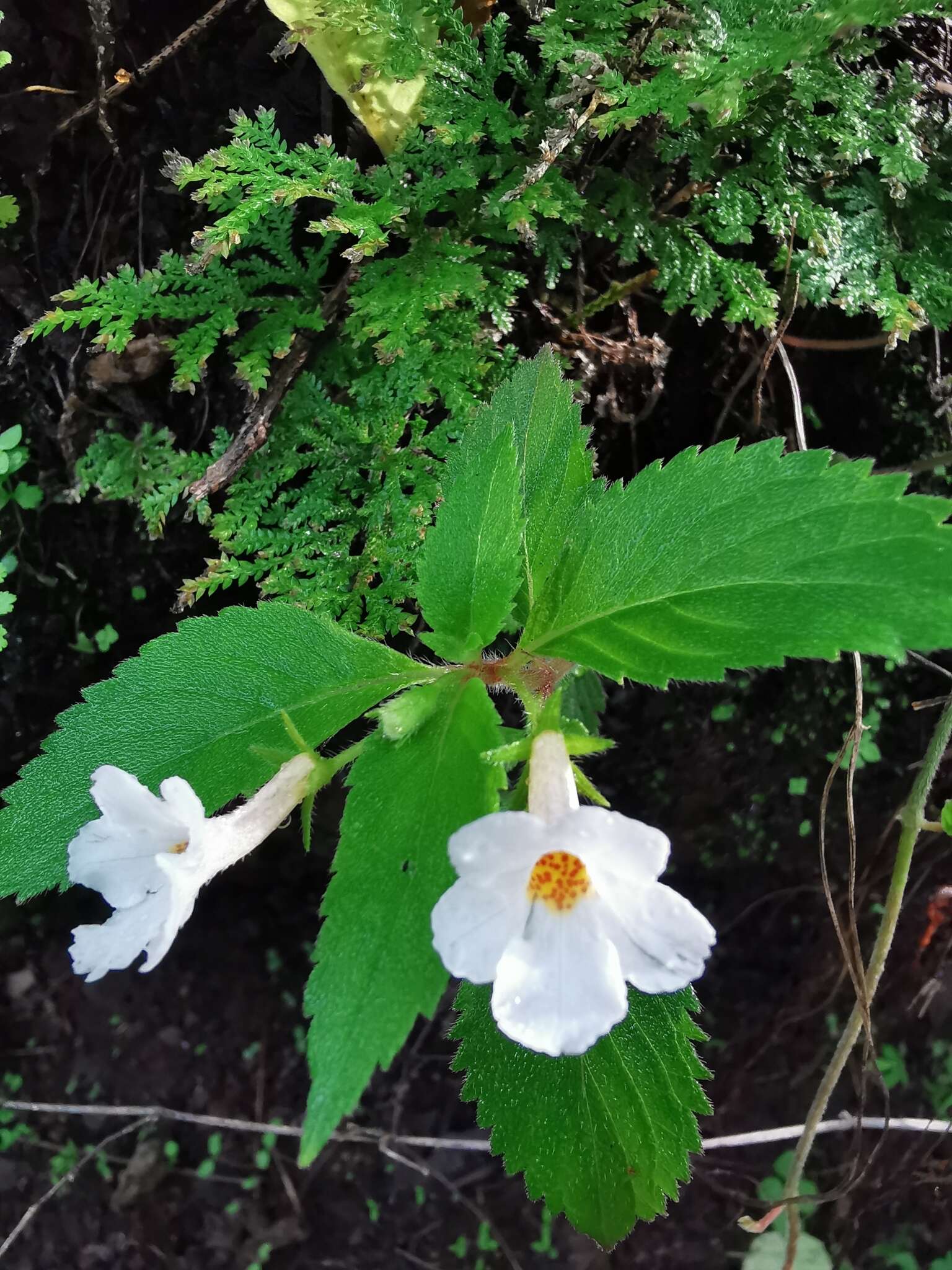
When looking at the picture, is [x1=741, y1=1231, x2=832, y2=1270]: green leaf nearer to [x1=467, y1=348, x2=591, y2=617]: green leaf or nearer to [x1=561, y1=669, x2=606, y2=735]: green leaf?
[x1=561, y1=669, x2=606, y2=735]: green leaf

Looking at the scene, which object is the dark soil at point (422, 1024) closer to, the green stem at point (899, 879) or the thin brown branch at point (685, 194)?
the green stem at point (899, 879)

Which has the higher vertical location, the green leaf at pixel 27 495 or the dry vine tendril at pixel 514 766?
the green leaf at pixel 27 495

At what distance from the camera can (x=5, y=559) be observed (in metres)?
1.62

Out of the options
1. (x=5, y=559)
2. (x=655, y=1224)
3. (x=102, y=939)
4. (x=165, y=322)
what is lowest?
(x=655, y=1224)

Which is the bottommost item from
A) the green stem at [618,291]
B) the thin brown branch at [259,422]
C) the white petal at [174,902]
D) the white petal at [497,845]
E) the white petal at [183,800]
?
the white petal at [497,845]

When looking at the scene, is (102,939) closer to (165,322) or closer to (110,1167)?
(165,322)

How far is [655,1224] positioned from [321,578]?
173 cm

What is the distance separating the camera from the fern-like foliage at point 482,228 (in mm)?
1128

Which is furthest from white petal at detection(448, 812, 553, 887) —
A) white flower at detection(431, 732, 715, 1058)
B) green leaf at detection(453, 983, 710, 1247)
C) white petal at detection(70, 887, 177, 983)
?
green leaf at detection(453, 983, 710, 1247)

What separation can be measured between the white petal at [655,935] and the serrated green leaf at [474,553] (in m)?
0.32

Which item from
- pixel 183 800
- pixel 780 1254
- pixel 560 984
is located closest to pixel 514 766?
pixel 560 984

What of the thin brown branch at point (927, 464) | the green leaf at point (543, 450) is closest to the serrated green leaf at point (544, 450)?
the green leaf at point (543, 450)

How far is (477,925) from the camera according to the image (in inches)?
30.7

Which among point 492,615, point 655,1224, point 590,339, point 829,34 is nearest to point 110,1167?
point 655,1224
